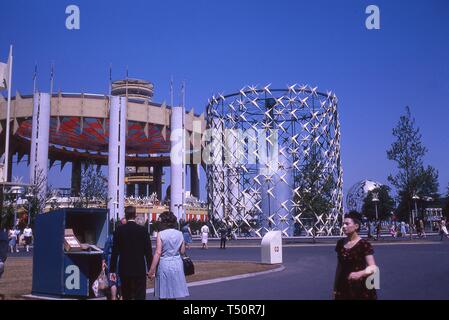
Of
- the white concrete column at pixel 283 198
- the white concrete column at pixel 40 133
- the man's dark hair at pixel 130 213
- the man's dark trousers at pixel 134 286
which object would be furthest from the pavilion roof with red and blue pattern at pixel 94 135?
the man's dark trousers at pixel 134 286

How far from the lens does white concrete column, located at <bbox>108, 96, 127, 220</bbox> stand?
164 feet

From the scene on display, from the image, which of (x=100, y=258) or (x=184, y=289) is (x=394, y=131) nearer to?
(x=100, y=258)

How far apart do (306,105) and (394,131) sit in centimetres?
2008

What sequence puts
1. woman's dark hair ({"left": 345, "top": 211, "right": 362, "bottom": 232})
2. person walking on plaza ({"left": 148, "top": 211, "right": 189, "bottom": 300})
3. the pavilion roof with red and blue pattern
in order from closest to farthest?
woman's dark hair ({"left": 345, "top": 211, "right": 362, "bottom": 232})
person walking on plaza ({"left": 148, "top": 211, "right": 189, "bottom": 300})
the pavilion roof with red and blue pattern

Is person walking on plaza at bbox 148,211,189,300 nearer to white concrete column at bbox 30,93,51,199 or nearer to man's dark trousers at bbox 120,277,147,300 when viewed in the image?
man's dark trousers at bbox 120,277,147,300

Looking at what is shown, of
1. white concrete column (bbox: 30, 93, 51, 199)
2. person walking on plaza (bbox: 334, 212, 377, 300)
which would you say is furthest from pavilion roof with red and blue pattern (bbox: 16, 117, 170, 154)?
person walking on plaza (bbox: 334, 212, 377, 300)

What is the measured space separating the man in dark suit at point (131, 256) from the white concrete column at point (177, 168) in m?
45.7

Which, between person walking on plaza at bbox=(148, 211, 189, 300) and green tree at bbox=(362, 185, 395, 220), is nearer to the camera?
person walking on plaza at bbox=(148, 211, 189, 300)

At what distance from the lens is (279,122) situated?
51.1 metres

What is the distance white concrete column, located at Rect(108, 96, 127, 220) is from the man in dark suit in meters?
43.9

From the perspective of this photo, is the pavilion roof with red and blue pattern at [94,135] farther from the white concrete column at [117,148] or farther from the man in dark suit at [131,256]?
the man in dark suit at [131,256]

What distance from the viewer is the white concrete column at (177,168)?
53.0 m

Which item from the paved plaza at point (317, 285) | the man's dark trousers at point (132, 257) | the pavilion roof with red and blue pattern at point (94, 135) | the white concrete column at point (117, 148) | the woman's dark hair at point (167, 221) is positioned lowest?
the paved plaza at point (317, 285)
